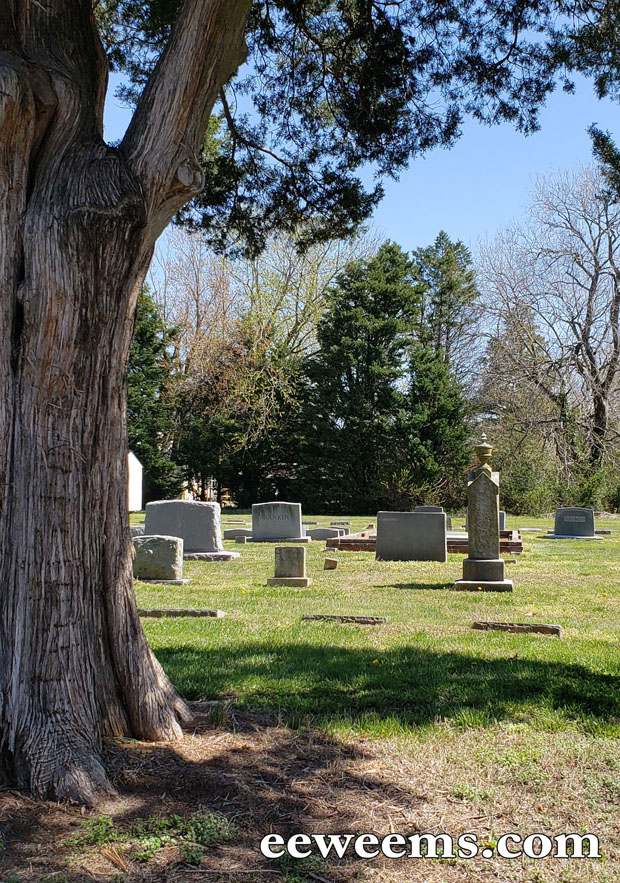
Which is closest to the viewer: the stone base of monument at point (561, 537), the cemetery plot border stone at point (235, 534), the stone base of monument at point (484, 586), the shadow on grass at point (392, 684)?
the shadow on grass at point (392, 684)

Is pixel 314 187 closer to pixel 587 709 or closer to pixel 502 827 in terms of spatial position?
pixel 587 709

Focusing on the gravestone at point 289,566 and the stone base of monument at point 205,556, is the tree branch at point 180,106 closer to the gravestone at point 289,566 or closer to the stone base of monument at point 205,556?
the gravestone at point 289,566

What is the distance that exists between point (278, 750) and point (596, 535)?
733 inches

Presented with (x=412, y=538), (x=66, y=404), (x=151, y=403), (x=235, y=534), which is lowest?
(x=235, y=534)

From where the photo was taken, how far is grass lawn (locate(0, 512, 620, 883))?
3006 mm

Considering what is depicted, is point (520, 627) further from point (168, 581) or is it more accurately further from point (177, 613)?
point (168, 581)

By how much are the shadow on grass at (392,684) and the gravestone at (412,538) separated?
7.37 m

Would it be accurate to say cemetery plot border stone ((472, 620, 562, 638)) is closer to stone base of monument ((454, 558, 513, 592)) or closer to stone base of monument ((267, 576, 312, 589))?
stone base of monument ((454, 558, 513, 592))

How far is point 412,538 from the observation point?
1387cm

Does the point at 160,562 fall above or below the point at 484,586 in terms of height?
above

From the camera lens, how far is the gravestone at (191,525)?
13945 mm

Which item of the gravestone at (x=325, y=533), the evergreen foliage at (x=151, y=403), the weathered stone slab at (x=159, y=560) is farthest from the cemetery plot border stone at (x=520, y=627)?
the evergreen foliage at (x=151, y=403)

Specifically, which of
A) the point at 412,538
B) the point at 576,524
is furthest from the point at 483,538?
the point at 576,524

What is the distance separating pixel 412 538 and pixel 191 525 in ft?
13.7
